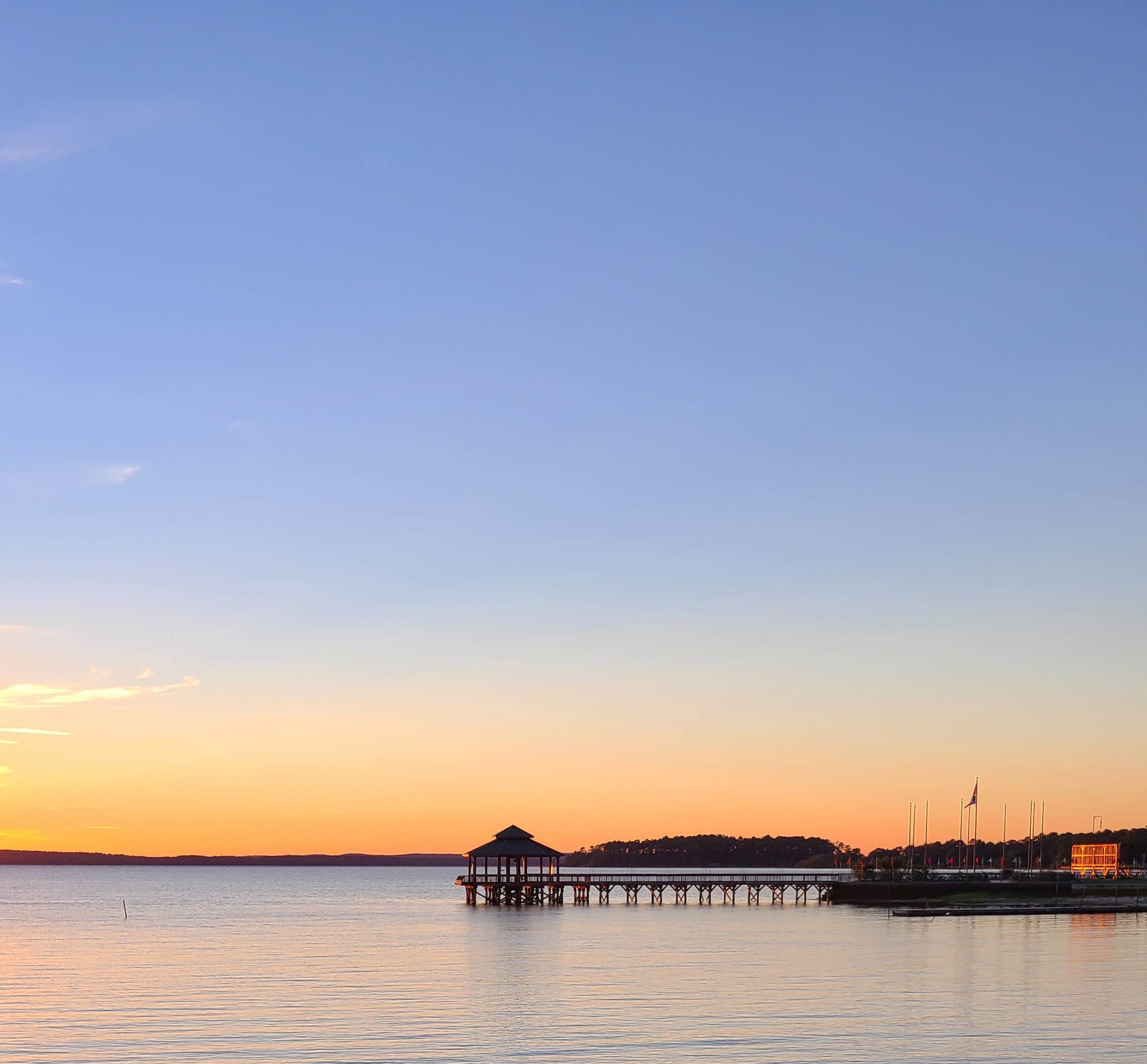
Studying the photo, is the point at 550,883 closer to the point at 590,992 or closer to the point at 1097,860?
the point at 1097,860

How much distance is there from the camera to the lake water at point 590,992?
38.8m

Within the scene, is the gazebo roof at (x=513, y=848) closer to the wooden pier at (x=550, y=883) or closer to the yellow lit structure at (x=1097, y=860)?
the wooden pier at (x=550, y=883)

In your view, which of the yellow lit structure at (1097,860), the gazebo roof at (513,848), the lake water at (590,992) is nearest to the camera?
the lake water at (590,992)

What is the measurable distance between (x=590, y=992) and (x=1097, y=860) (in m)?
99.0

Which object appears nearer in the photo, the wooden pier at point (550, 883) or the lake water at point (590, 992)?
the lake water at point (590, 992)

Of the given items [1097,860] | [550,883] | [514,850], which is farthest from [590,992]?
[1097,860]

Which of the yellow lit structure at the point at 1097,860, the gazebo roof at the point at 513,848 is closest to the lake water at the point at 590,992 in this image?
the gazebo roof at the point at 513,848

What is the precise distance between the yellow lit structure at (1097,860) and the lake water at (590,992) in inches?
1401

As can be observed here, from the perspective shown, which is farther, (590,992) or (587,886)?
(587,886)

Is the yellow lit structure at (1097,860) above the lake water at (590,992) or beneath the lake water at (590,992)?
beneath

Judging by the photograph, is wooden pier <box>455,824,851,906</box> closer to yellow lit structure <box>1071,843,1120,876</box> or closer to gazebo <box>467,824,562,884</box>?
gazebo <box>467,824,562,884</box>

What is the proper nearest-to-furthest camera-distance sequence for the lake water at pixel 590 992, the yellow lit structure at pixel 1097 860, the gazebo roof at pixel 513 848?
the lake water at pixel 590 992 < the gazebo roof at pixel 513 848 < the yellow lit structure at pixel 1097 860

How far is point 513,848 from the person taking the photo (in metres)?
107

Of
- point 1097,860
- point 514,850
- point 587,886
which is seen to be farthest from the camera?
point 1097,860
